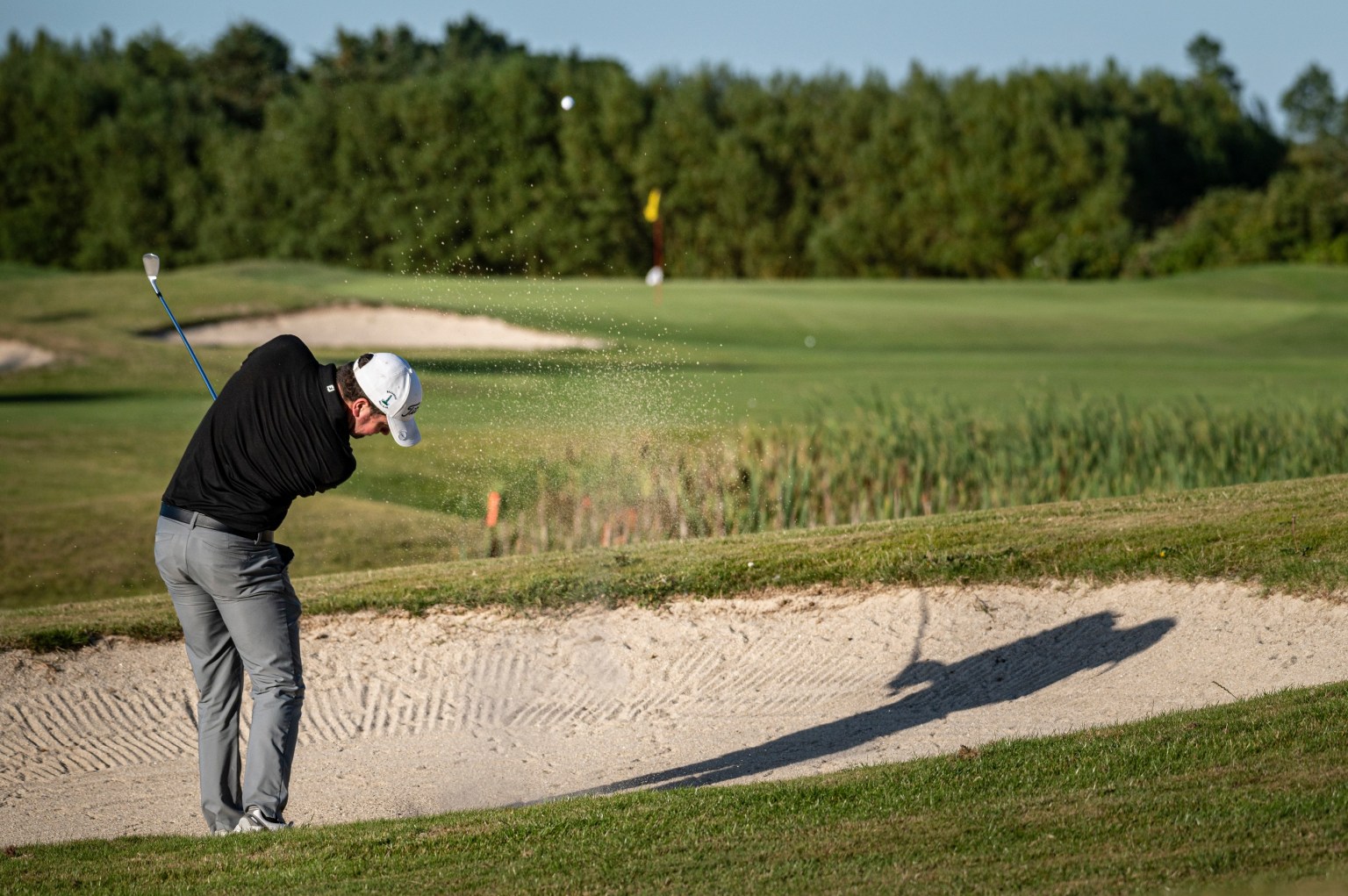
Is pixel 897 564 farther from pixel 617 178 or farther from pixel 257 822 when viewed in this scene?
pixel 617 178

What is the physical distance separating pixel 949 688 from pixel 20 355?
18.3m

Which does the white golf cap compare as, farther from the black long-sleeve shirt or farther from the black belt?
the black belt

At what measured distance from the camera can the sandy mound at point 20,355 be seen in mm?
21875

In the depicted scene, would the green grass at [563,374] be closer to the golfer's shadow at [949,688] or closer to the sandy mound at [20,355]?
the sandy mound at [20,355]

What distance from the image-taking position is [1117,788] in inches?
207

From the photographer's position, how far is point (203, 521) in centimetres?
524

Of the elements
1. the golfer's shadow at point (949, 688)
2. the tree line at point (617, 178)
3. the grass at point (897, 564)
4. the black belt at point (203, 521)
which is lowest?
the golfer's shadow at point (949, 688)

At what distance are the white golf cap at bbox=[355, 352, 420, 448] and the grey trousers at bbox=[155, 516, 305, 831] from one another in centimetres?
66

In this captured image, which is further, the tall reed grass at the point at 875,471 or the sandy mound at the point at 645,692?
the tall reed grass at the point at 875,471

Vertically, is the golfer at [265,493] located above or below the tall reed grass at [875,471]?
above

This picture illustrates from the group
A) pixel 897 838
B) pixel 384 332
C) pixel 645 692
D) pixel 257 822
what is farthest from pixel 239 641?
pixel 384 332

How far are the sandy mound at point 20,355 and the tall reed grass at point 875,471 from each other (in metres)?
11.9

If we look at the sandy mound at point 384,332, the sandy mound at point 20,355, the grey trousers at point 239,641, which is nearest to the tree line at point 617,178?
the sandy mound at point 384,332

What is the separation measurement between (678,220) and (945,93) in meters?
10.3
